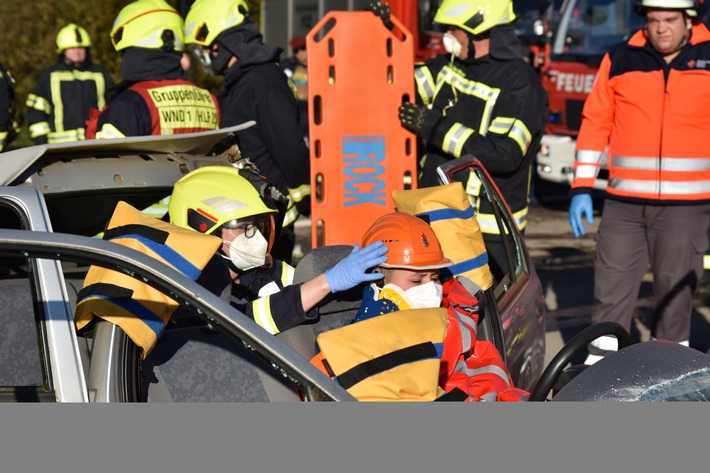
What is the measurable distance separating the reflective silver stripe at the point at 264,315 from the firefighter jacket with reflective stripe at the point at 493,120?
1.89 m

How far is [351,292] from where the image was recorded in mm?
3773

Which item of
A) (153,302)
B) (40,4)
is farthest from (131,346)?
(40,4)

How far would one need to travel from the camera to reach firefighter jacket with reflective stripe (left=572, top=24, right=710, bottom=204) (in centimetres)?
528

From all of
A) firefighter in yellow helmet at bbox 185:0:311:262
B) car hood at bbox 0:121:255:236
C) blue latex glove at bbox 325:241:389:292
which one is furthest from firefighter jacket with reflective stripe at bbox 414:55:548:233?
blue latex glove at bbox 325:241:389:292

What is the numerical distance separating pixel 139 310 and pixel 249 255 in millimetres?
992

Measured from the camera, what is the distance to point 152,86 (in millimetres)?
5395

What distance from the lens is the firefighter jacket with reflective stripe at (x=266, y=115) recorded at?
5543 mm

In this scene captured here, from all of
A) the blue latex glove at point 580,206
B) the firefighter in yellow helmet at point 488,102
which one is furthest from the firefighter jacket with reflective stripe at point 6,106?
the blue latex glove at point 580,206

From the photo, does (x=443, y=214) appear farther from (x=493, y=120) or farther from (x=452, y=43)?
(x=452, y=43)

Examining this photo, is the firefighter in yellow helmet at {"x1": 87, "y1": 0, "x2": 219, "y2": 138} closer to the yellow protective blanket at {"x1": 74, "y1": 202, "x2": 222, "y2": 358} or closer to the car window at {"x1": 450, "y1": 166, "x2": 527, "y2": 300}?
the car window at {"x1": 450, "y1": 166, "x2": 527, "y2": 300}

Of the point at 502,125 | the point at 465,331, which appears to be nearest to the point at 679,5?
the point at 502,125

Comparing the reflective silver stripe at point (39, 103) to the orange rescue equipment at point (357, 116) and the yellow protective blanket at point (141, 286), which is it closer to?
the orange rescue equipment at point (357, 116)

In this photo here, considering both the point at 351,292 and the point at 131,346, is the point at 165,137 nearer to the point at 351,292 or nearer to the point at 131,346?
the point at 351,292

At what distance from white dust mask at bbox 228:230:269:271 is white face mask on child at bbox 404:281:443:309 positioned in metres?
0.55
